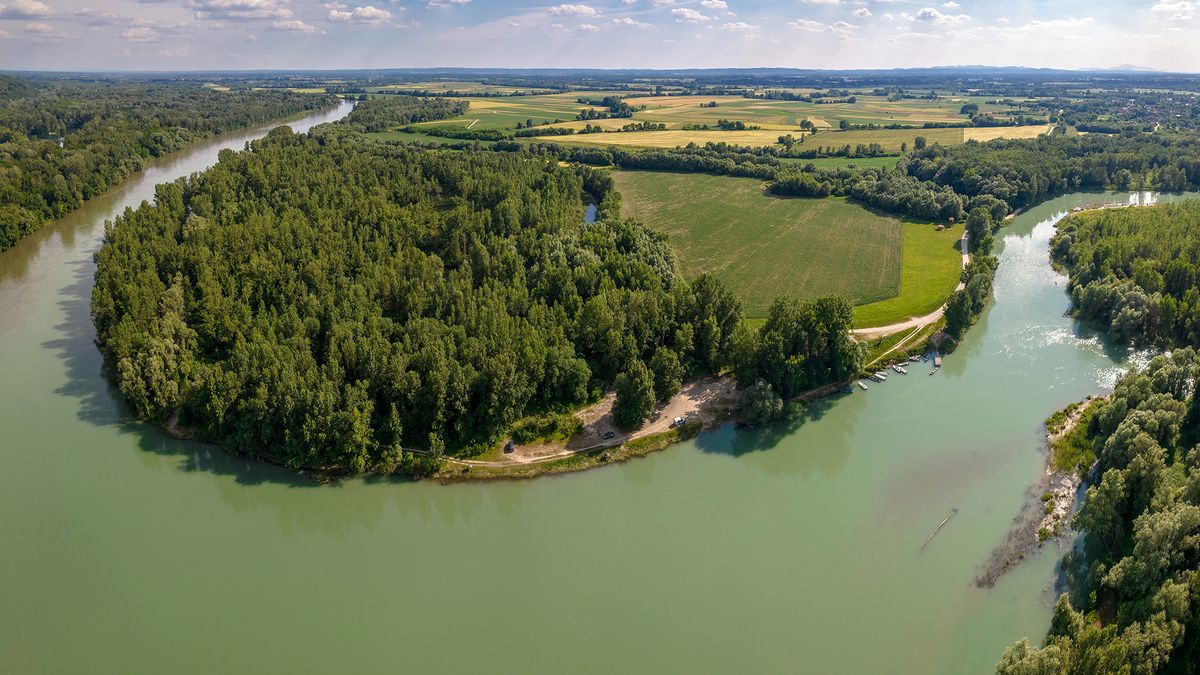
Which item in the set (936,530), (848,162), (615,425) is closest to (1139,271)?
(936,530)

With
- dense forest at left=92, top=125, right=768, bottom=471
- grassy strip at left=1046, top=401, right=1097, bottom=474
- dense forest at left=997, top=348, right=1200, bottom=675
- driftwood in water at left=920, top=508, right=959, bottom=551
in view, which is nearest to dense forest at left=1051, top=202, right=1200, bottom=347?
dense forest at left=997, top=348, right=1200, bottom=675

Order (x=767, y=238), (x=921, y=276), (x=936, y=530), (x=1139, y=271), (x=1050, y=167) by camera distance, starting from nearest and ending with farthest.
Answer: (x=936, y=530), (x=1139, y=271), (x=921, y=276), (x=767, y=238), (x=1050, y=167)

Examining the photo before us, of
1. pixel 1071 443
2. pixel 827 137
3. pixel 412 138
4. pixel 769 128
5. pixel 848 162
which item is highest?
pixel 769 128

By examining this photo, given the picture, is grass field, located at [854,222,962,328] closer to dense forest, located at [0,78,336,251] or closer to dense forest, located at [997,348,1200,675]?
dense forest, located at [997,348,1200,675]

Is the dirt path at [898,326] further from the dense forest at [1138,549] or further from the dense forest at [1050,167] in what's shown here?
the dense forest at [1050,167]

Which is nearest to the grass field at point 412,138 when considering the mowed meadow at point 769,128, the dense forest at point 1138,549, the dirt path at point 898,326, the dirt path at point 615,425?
the mowed meadow at point 769,128

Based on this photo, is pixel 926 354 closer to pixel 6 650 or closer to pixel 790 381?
pixel 790 381

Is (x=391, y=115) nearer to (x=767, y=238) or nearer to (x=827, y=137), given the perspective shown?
(x=827, y=137)
